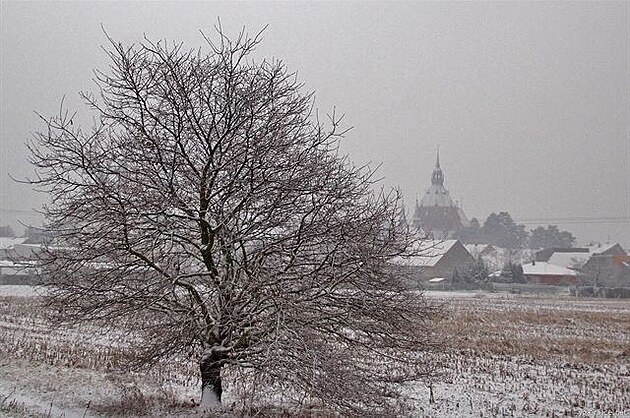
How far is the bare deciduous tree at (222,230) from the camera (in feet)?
32.1

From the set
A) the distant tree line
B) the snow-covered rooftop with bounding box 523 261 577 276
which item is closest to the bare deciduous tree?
the snow-covered rooftop with bounding box 523 261 577 276

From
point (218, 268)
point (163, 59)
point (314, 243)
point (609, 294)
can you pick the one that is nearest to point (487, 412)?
point (314, 243)

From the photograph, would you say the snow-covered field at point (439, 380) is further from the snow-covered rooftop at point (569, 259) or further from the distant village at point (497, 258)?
the snow-covered rooftop at point (569, 259)

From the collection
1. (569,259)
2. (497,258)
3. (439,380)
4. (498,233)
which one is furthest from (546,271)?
(439,380)

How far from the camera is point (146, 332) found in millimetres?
10820

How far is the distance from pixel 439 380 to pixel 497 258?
4120 inches

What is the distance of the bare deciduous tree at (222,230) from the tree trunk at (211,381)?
8cm

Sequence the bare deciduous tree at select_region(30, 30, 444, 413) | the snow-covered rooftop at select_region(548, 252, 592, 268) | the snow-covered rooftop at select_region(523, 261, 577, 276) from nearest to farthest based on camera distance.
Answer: the bare deciduous tree at select_region(30, 30, 444, 413), the snow-covered rooftop at select_region(523, 261, 577, 276), the snow-covered rooftop at select_region(548, 252, 592, 268)

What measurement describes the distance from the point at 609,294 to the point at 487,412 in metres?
63.0

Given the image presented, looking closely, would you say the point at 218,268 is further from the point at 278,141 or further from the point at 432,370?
the point at 432,370

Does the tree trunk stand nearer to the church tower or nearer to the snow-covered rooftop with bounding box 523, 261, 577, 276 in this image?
the snow-covered rooftop with bounding box 523, 261, 577, 276

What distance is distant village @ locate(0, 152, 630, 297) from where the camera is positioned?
43287 mm

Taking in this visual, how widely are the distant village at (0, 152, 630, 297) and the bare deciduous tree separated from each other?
102 centimetres

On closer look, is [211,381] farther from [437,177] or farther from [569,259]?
[437,177]
